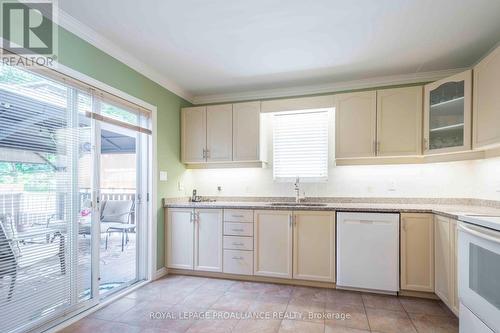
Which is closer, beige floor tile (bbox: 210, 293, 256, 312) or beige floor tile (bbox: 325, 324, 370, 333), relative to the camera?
beige floor tile (bbox: 325, 324, 370, 333)

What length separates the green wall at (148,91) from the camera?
230 centimetres

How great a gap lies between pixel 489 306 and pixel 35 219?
10.1ft

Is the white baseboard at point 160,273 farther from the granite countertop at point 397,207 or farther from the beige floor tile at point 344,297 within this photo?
the beige floor tile at point 344,297

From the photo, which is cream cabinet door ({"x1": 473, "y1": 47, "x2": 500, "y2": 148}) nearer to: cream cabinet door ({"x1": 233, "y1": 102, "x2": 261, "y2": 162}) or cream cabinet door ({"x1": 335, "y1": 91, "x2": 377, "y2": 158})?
cream cabinet door ({"x1": 335, "y1": 91, "x2": 377, "y2": 158})

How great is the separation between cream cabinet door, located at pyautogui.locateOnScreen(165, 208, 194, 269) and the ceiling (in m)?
1.77

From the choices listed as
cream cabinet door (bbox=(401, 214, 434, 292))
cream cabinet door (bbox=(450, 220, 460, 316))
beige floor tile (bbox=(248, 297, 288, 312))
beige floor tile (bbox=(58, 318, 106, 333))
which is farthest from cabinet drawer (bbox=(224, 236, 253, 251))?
cream cabinet door (bbox=(450, 220, 460, 316))

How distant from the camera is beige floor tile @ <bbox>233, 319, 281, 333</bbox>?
2.17 metres

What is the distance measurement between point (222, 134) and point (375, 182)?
2.14 meters

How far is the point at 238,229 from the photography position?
10.8 ft

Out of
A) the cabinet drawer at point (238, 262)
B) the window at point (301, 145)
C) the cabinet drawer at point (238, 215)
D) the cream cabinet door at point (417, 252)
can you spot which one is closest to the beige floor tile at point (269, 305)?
the cabinet drawer at point (238, 262)

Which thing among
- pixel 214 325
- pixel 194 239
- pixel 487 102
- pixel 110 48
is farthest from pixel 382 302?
pixel 110 48

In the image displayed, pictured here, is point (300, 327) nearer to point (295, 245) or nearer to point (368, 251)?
point (295, 245)

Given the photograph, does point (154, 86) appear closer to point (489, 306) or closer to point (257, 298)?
point (257, 298)

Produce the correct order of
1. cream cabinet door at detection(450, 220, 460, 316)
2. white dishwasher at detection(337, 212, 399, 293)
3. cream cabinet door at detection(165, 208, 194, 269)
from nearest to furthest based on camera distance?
cream cabinet door at detection(450, 220, 460, 316)
white dishwasher at detection(337, 212, 399, 293)
cream cabinet door at detection(165, 208, 194, 269)
